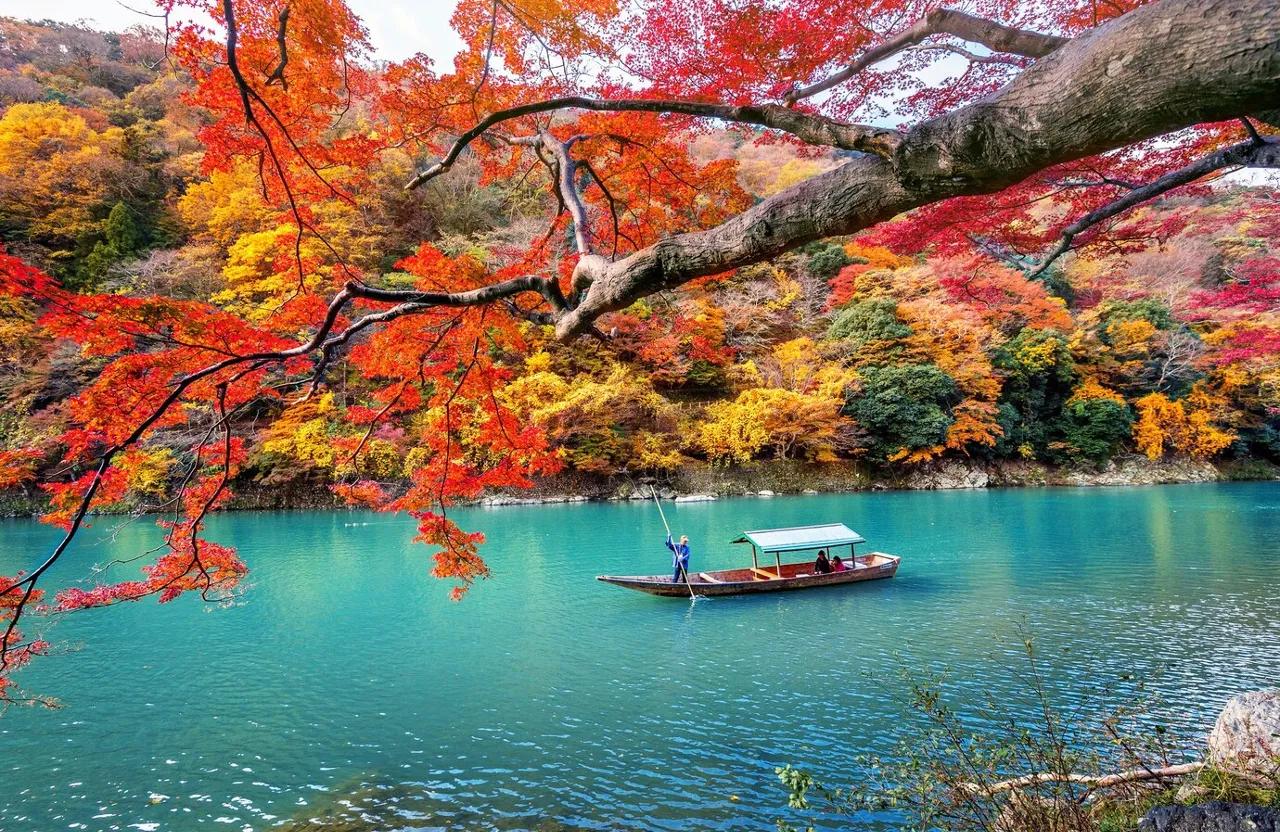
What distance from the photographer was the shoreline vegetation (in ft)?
66.3

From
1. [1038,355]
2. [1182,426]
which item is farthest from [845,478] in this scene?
[1182,426]

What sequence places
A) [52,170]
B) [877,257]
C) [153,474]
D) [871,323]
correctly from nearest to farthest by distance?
[153,474] < [52,170] < [871,323] < [877,257]

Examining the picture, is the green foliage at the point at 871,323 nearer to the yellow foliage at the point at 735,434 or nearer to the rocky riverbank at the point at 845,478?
the rocky riverbank at the point at 845,478

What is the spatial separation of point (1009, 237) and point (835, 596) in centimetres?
556

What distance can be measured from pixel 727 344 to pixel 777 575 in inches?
568

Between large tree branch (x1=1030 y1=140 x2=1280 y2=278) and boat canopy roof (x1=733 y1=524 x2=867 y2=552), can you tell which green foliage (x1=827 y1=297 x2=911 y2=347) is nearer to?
boat canopy roof (x1=733 y1=524 x2=867 y2=552)

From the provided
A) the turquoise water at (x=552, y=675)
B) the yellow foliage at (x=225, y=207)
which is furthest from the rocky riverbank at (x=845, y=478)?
the yellow foliage at (x=225, y=207)

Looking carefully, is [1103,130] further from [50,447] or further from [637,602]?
[50,447]

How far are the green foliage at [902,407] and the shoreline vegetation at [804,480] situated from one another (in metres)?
1.21

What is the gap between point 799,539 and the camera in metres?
10.0

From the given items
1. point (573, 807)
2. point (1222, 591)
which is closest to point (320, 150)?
point (573, 807)

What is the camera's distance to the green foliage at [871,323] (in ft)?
71.7

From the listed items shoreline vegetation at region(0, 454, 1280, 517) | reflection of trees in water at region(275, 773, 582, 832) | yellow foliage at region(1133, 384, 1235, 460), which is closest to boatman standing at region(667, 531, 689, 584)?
reflection of trees in water at region(275, 773, 582, 832)

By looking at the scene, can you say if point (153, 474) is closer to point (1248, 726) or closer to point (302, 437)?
point (302, 437)
